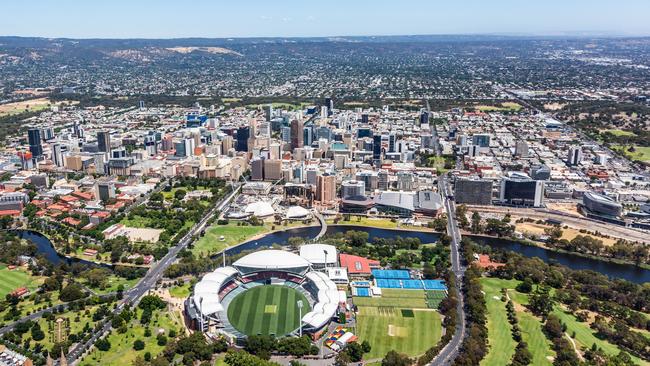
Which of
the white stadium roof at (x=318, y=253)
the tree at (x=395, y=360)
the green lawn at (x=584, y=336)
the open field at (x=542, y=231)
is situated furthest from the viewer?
the open field at (x=542, y=231)

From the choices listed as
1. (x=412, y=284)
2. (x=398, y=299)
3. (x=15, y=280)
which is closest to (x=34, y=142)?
(x=15, y=280)

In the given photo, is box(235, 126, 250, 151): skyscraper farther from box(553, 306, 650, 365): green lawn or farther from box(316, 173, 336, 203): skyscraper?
box(553, 306, 650, 365): green lawn

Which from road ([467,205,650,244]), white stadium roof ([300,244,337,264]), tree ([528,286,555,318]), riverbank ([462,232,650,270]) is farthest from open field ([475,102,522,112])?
tree ([528,286,555,318])

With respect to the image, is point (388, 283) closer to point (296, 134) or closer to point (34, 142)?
point (296, 134)

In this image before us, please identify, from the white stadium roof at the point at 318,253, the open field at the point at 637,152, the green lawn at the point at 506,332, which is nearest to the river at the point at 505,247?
the white stadium roof at the point at 318,253

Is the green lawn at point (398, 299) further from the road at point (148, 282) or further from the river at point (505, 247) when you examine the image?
the road at point (148, 282)
